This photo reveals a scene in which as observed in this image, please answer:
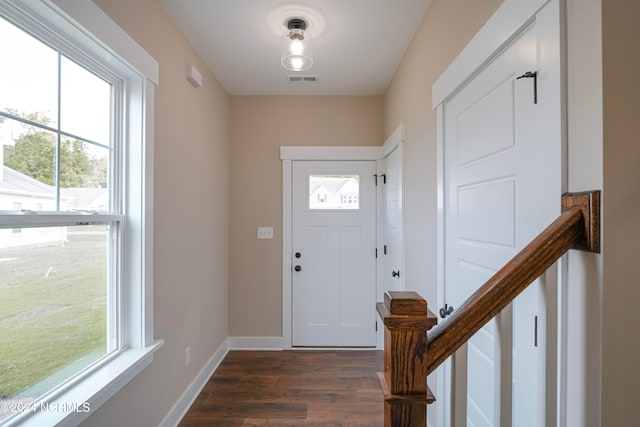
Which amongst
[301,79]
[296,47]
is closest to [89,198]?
[296,47]

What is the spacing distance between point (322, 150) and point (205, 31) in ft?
4.82

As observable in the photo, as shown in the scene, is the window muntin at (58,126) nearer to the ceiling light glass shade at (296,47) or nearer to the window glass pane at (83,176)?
the window glass pane at (83,176)

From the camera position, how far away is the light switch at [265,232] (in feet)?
10.5

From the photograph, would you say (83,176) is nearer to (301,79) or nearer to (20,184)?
(20,184)

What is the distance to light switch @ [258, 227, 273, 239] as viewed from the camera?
10.5 feet

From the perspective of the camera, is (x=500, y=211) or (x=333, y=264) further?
(x=333, y=264)

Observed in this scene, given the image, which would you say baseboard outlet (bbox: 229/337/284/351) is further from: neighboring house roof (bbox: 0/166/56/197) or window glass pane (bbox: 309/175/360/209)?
neighboring house roof (bbox: 0/166/56/197)

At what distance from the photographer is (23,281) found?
1137 mm

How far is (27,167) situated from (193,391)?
6.18 feet

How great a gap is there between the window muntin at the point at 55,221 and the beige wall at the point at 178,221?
0.82ft

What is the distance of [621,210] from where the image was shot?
711 mm

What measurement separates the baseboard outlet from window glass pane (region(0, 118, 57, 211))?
2.35 m

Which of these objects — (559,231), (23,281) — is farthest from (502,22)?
(23,281)

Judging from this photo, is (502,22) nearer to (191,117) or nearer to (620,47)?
(620,47)
